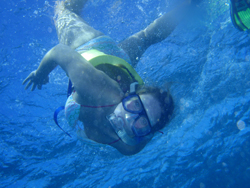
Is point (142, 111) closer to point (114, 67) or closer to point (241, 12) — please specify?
point (114, 67)

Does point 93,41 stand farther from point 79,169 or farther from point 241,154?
point 241,154

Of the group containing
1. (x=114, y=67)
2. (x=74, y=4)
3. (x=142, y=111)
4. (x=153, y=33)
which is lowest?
(x=142, y=111)

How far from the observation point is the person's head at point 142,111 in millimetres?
3230

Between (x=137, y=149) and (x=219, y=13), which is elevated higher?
(x=219, y=13)

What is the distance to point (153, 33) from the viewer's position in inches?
192

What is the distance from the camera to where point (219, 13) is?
23.8 feet

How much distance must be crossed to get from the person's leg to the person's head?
2173mm

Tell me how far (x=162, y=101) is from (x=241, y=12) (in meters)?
2.07

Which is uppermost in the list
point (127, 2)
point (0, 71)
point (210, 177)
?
point (0, 71)

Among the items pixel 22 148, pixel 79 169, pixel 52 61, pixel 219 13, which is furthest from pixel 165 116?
pixel 79 169

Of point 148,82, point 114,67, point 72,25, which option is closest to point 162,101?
point 114,67

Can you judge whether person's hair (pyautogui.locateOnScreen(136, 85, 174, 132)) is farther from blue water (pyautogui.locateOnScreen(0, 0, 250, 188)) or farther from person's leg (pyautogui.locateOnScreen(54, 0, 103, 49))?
person's leg (pyautogui.locateOnScreen(54, 0, 103, 49))

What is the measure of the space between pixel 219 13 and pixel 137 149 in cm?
753

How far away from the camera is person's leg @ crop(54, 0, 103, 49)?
427 centimetres
